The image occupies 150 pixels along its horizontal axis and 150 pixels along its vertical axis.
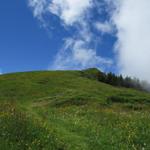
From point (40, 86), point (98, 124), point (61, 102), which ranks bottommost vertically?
point (98, 124)

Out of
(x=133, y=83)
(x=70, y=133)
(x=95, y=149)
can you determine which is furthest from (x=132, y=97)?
(x=133, y=83)

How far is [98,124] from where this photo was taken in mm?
25172

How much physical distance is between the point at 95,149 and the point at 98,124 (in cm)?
771

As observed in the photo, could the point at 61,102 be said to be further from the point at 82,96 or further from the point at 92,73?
the point at 92,73

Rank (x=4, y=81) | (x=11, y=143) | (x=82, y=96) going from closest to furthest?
(x=11, y=143) < (x=82, y=96) < (x=4, y=81)

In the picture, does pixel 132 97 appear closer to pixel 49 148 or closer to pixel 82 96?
pixel 82 96

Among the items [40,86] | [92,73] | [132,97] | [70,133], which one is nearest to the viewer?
[70,133]

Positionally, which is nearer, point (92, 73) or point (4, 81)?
point (4, 81)

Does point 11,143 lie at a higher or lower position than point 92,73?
lower

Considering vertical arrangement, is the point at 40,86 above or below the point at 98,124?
above

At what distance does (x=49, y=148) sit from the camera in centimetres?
1603

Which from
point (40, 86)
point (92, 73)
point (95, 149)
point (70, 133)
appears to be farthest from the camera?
point (92, 73)

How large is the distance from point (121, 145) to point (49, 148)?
359cm

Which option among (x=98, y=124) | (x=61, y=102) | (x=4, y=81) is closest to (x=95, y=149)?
(x=98, y=124)
